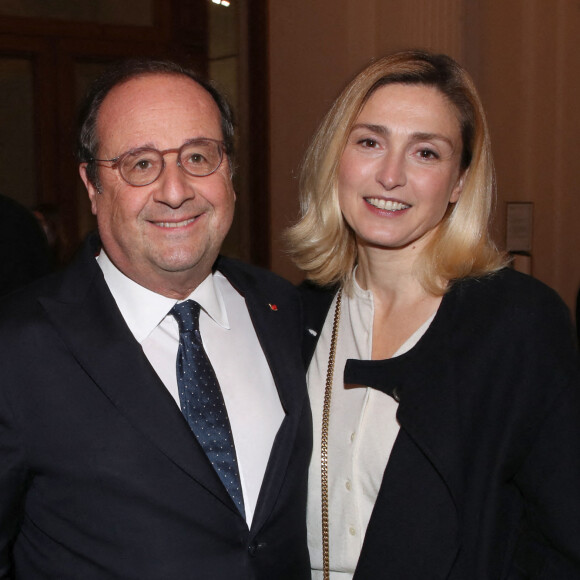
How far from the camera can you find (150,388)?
1589 mm

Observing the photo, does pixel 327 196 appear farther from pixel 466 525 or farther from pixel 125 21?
pixel 125 21

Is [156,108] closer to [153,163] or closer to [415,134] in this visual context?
[153,163]

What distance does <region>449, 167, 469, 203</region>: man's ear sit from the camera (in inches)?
78.4

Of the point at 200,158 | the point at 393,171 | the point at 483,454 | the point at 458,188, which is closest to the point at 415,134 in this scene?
the point at 393,171

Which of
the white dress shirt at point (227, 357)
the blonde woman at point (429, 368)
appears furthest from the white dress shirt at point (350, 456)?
the white dress shirt at point (227, 357)

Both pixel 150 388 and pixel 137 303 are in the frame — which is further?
pixel 137 303

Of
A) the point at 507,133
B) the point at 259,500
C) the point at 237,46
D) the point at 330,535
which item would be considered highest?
the point at 237,46

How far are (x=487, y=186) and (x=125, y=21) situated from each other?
4.64 metres

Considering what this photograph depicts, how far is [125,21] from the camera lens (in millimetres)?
5949

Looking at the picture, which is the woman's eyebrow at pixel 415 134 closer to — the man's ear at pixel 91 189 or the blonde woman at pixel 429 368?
the blonde woman at pixel 429 368

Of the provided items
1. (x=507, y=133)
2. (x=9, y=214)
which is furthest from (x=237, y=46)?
(x=9, y=214)

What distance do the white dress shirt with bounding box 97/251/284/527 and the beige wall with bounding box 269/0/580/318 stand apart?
401cm

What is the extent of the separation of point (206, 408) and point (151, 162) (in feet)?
1.75

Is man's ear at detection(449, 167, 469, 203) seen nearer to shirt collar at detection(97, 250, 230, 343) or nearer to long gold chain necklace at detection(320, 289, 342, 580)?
long gold chain necklace at detection(320, 289, 342, 580)
